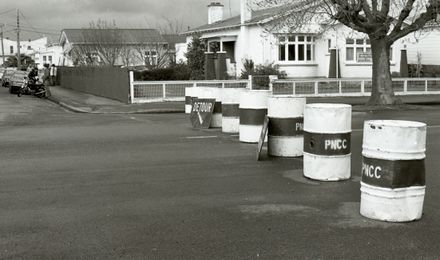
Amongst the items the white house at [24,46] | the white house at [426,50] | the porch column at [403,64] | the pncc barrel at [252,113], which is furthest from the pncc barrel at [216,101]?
the white house at [24,46]

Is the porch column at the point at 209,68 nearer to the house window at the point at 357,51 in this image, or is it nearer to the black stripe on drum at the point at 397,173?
the house window at the point at 357,51

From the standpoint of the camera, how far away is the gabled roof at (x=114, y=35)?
47.2 meters

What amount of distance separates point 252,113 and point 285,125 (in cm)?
189

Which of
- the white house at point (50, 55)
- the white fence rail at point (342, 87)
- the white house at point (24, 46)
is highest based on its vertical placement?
the white house at point (24, 46)

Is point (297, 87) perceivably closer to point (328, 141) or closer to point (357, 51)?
point (357, 51)

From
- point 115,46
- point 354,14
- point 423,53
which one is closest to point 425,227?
point 354,14

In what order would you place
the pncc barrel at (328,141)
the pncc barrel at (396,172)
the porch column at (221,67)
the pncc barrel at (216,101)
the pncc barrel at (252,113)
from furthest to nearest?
the porch column at (221,67), the pncc barrel at (216,101), the pncc barrel at (252,113), the pncc barrel at (328,141), the pncc barrel at (396,172)

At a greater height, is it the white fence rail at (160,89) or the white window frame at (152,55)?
the white window frame at (152,55)

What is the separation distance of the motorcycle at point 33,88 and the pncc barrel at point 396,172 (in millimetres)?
28847

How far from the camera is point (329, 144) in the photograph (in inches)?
295

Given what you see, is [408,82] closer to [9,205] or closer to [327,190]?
[327,190]

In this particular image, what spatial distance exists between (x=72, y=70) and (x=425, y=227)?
36.8 m

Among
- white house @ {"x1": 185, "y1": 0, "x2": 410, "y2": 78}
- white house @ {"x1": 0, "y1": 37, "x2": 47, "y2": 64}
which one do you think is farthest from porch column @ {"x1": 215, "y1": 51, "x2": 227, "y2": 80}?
white house @ {"x1": 0, "y1": 37, "x2": 47, "y2": 64}

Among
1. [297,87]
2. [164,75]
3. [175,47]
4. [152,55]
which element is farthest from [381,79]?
[175,47]
